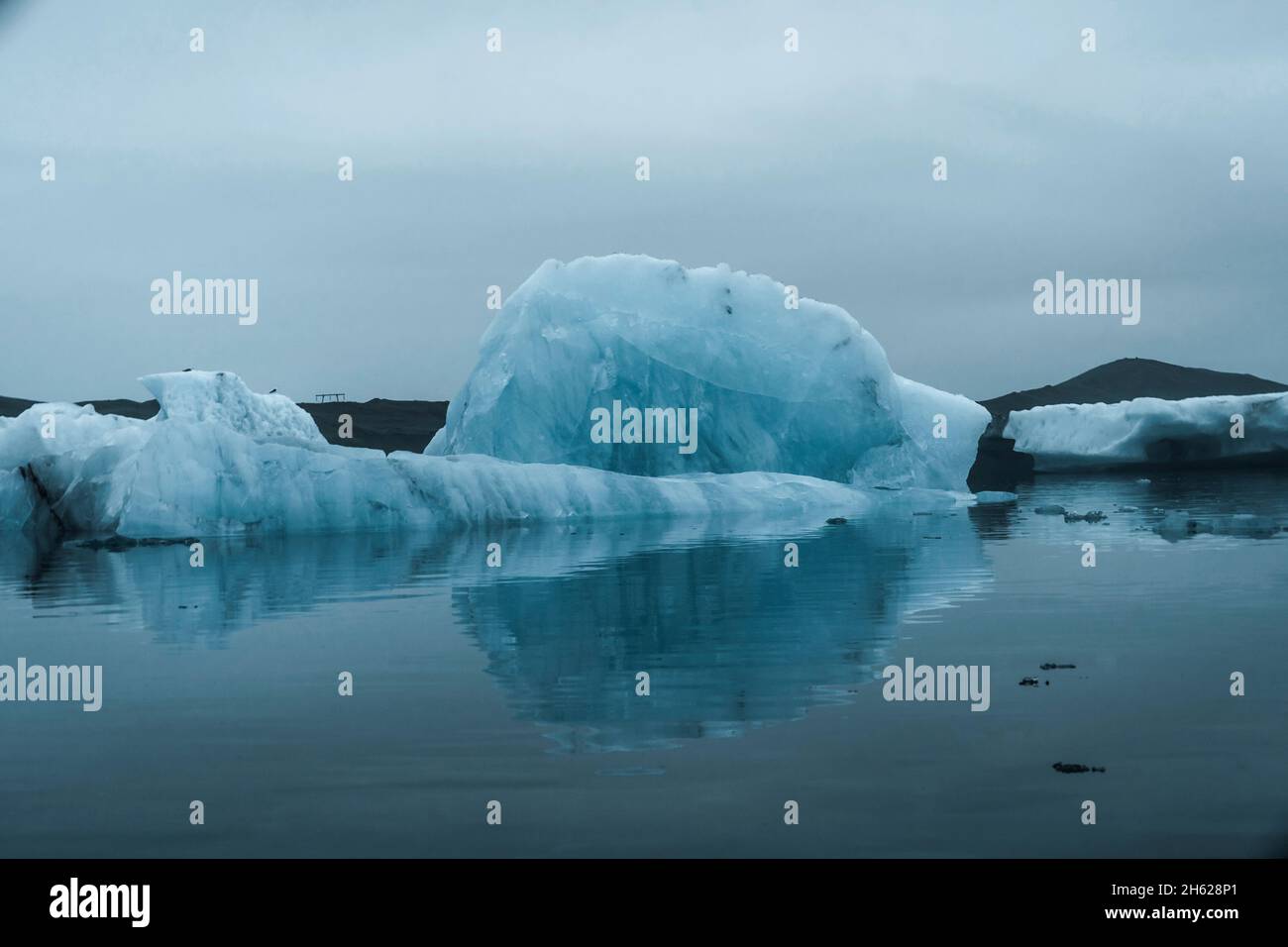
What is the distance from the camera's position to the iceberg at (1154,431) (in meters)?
51.7

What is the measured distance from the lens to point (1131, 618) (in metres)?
12.7

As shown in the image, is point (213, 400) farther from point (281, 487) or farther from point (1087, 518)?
point (1087, 518)

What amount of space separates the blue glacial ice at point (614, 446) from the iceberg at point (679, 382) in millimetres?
51

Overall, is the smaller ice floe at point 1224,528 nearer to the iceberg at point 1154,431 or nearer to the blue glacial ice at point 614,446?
the blue glacial ice at point 614,446

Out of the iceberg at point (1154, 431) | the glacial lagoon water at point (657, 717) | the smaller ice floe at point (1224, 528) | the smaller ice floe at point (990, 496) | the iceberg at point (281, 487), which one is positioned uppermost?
the iceberg at point (1154, 431)

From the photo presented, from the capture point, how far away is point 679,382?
3559 cm

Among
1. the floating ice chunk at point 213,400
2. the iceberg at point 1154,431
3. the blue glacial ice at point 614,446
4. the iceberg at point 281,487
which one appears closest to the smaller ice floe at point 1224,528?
the iceberg at point 281,487

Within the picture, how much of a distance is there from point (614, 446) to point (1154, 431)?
27793 mm

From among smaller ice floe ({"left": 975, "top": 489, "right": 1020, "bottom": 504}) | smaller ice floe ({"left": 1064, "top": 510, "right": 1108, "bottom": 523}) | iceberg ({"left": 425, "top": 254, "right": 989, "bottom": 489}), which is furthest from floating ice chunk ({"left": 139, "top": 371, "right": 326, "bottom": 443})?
smaller ice floe ({"left": 1064, "top": 510, "right": 1108, "bottom": 523})

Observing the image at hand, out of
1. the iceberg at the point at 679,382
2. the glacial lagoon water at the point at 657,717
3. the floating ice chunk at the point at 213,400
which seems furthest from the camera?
the floating ice chunk at the point at 213,400

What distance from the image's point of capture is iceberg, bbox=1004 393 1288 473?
170 feet

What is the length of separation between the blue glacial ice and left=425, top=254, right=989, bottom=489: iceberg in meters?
0.05
